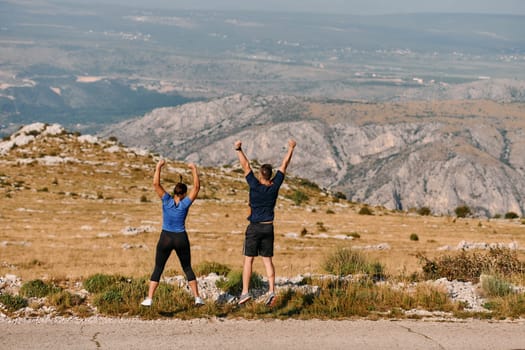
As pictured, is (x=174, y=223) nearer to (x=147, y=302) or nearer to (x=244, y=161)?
(x=147, y=302)

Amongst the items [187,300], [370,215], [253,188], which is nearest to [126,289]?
[187,300]

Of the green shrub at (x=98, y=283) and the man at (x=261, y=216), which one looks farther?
the green shrub at (x=98, y=283)

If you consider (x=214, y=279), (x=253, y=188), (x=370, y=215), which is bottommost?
(x=370, y=215)

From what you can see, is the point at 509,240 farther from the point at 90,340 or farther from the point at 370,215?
the point at 90,340

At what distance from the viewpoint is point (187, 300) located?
14391 mm

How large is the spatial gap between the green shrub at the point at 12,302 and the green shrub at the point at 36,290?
54cm

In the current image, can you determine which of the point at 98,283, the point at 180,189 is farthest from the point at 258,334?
the point at 98,283

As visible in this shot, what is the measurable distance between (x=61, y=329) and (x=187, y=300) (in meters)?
3.02

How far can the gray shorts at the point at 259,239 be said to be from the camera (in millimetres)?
13766

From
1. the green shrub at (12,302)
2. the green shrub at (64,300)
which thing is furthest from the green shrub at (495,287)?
the green shrub at (12,302)

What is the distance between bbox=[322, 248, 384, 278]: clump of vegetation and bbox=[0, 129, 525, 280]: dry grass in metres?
1.33

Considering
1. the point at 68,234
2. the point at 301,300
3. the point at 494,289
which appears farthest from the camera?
the point at 68,234

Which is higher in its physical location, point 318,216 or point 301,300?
point 301,300

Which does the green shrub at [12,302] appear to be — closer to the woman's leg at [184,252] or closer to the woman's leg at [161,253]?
the woman's leg at [161,253]
